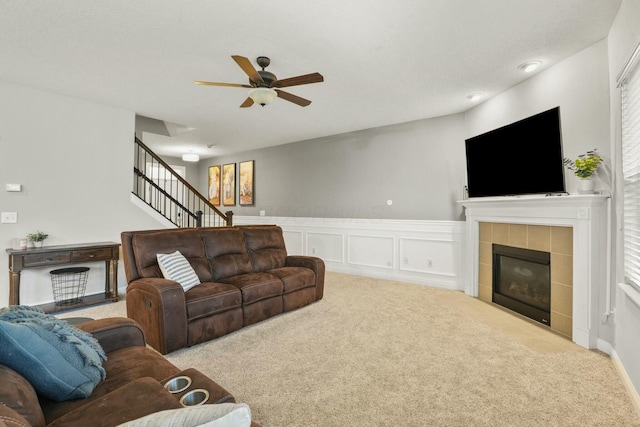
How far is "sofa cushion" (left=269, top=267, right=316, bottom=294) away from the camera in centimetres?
351

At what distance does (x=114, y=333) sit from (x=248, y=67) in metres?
2.07

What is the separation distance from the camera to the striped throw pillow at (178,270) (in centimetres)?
285

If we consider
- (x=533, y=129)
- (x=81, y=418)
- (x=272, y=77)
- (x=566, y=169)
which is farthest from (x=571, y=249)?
(x=81, y=418)

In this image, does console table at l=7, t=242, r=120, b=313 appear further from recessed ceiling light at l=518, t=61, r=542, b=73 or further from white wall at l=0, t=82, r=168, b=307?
recessed ceiling light at l=518, t=61, r=542, b=73

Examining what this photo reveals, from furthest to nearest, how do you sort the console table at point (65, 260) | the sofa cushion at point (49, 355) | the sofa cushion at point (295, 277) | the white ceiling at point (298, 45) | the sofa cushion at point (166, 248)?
the sofa cushion at point (295, 277) < the console table at point (65, 260) < the sofa cushion at point (166, 248) < the white ceiling at point (298, 45) < the sofa cushion at point (49, 355)

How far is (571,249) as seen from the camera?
9.56ft

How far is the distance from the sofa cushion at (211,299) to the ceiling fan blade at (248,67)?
1926 mm

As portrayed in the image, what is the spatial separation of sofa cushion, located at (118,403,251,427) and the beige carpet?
130 cm

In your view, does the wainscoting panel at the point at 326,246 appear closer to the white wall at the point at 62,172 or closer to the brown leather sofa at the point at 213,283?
the brown leather sofa at the point at 213,283

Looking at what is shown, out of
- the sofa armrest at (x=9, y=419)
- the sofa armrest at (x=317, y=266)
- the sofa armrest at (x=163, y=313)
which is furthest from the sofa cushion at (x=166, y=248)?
the sofa armrest at (x=9, y=419)

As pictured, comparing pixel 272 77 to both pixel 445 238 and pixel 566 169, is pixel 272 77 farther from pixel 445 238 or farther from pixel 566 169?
pixel 445 238

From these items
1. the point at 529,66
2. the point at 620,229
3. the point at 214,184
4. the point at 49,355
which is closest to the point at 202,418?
the point at 49,355

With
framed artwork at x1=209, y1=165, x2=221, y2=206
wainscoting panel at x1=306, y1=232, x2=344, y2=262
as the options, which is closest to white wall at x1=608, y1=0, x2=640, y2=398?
wainscoting panel at x1=306, y1=232, x2=344, y2=262

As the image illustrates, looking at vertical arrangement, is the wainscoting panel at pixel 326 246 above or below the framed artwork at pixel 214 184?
below
